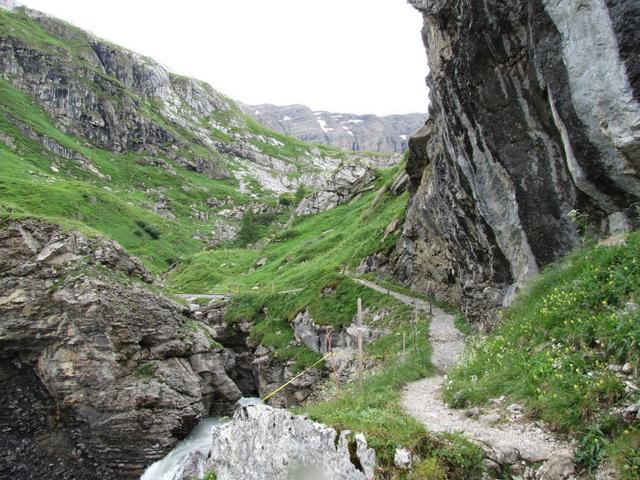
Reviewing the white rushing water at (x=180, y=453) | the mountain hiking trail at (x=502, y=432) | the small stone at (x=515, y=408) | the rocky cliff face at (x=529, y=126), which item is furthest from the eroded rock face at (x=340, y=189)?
the small stone at (x=515, y=408)

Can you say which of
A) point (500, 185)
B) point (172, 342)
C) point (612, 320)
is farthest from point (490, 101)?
point (172, 342)

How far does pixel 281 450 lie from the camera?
39.1ft

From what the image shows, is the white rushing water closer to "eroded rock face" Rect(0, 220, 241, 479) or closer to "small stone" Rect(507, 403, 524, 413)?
"eroded rock face" Rect(0, 220, 241, 479)

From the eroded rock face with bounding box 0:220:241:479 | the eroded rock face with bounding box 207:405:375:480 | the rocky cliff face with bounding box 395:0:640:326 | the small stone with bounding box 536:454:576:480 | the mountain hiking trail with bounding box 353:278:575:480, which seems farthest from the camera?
the eroded rock face with bounding box 0:220:241:479

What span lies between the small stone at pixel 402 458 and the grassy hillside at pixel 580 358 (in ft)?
10.1

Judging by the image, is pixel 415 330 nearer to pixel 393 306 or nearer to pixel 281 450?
pixel 393 306

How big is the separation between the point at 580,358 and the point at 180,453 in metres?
25.0

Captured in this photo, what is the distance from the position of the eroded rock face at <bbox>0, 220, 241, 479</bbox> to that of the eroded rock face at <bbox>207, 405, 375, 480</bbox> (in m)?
13.6

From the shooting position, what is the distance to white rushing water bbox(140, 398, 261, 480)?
25.4m

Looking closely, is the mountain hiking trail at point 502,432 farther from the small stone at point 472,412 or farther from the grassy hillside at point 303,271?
the grassy hillside at point 303,271

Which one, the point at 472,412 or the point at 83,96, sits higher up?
the point at 83,96

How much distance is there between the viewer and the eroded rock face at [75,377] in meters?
26.0

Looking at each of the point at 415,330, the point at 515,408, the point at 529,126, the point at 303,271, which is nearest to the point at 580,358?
the point at 515,408

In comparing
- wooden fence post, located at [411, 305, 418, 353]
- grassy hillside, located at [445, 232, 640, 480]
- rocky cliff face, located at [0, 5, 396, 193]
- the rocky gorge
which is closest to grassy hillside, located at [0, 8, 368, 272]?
rocky cliff face, located at [0, 5, 396, 193]
